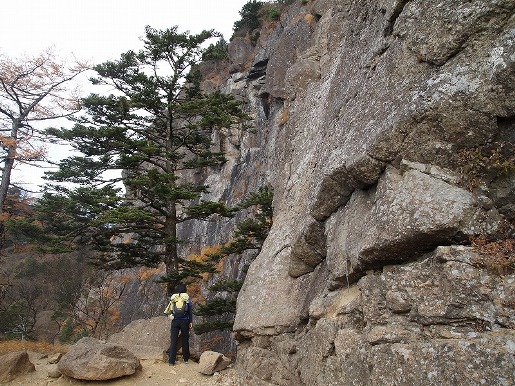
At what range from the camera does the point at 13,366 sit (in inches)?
322

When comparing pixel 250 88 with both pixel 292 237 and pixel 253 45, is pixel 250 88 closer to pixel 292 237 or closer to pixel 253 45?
pixel 253 45

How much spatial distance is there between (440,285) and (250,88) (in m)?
27.7

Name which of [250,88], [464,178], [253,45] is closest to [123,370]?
[464,178]

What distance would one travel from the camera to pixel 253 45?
34.1 metres

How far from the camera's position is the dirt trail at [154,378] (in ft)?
26.5

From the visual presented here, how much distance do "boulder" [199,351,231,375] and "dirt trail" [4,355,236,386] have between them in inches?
5.4

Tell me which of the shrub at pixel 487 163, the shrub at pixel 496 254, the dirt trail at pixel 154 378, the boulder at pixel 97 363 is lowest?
the dirt trail at pixel 154 378

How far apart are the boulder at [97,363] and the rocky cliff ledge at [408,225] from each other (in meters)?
2.75

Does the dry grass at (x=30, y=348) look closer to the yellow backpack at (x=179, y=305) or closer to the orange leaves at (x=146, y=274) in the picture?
the yellow backpack at (x=179, y=305)

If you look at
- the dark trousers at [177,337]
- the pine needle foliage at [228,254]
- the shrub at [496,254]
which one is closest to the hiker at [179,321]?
the dark trousers at [177,337]

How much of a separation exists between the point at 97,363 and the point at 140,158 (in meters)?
6.96

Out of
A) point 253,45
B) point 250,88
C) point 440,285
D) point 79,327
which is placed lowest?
point 79,327

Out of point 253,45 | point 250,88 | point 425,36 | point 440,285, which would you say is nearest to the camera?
point 440,285

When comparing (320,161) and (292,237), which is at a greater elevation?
(320,161)
